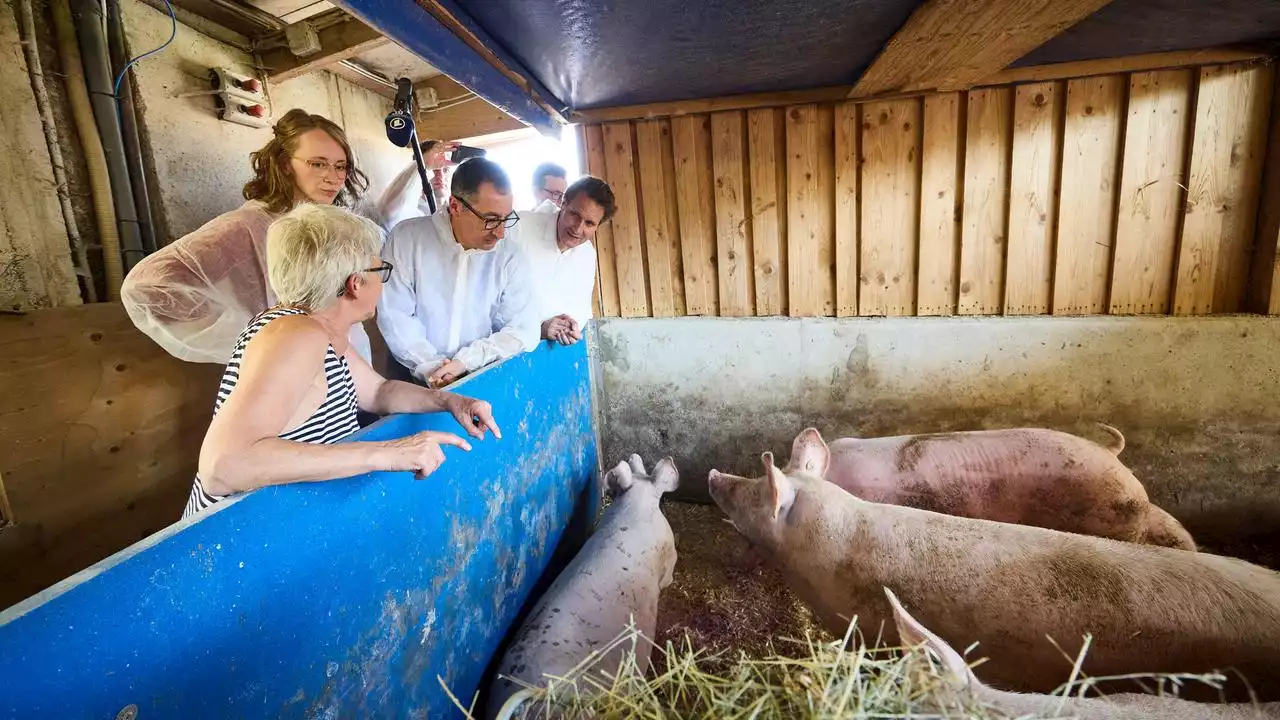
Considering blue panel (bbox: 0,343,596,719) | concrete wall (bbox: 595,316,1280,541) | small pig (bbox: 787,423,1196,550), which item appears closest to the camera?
blue panel (bbox: 0,343,596,719)

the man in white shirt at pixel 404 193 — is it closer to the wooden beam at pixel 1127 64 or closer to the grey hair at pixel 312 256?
the grey hair at pixel 312 256

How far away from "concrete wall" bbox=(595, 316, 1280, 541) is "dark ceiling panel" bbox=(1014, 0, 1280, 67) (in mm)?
1646

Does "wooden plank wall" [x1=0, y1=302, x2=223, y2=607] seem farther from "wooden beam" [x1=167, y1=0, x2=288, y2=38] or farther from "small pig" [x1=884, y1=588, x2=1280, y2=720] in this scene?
"small pig" [x1=884, y1=588, x2=1280, y2=720]

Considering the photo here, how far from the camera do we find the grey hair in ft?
5.07

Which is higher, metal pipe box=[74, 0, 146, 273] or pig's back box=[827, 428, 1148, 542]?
metal pipe box=[74, 0, 146, 273]

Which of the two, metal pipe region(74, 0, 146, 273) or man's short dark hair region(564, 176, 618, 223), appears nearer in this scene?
metal pipe region(74, 0, 146, 273)

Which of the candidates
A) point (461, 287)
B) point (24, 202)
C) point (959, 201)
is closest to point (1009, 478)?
point (959, 201)

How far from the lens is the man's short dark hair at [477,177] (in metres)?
2.70

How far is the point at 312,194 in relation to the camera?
254cm

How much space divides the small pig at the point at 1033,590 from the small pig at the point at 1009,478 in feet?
2.26

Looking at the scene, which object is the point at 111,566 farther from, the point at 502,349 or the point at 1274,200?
the point at 1274,200

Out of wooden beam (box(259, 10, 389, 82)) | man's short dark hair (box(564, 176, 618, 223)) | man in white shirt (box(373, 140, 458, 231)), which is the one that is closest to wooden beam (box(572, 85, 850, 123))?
man's short dark hair (box(564, 176, 618, 223))

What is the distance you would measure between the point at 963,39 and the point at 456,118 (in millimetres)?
4491

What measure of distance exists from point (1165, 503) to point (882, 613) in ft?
9.73
